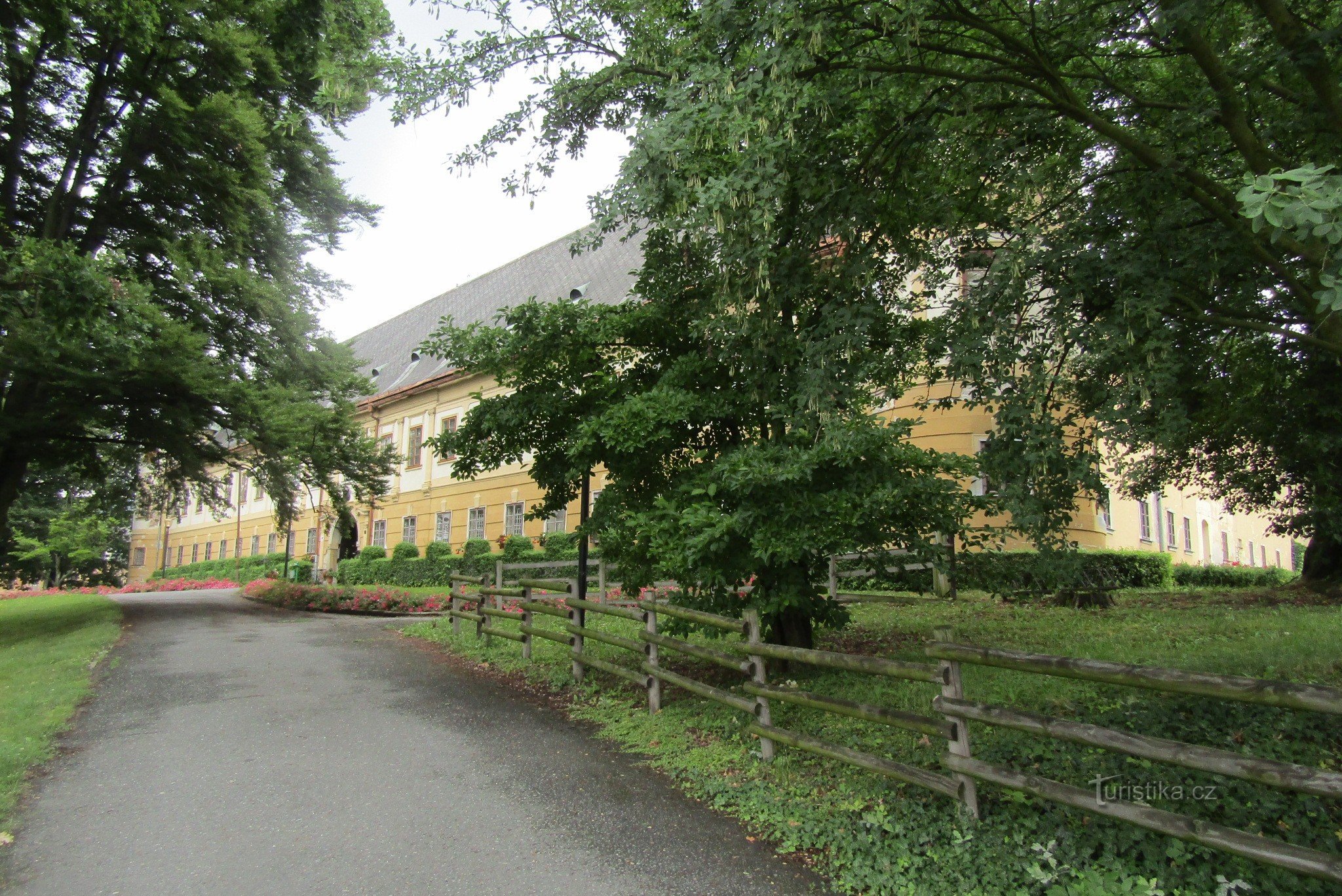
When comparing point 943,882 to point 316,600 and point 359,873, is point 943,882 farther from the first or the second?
point 316,600

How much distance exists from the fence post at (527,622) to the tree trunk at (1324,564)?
13913 mm

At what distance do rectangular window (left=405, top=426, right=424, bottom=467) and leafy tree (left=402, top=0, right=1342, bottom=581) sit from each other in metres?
24.3

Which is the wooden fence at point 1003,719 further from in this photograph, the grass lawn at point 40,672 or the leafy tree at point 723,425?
the grass lawn at point 40,672

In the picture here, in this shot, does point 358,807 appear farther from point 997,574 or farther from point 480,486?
point 480,486

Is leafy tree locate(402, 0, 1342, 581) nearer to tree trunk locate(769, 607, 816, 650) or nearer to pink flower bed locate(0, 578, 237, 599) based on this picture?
tree trunk locate(769, 607, 816, 650)

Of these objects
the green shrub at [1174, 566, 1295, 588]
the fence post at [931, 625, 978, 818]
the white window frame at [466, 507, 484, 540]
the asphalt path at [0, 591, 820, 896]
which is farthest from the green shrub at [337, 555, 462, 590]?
the fence post at [931, 625, 978, 818]

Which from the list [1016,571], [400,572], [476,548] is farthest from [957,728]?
[400,572]

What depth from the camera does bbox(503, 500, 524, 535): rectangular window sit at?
27.4m

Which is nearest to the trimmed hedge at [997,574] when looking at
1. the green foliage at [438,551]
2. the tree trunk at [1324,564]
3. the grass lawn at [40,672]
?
the tree trunk at [1324,564]

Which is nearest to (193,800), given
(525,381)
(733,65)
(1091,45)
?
(525,381)

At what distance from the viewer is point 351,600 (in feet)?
69.4

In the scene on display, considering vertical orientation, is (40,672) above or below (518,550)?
below

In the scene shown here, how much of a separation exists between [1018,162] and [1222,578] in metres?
19.7

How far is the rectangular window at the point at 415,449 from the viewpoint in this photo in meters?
31.1
